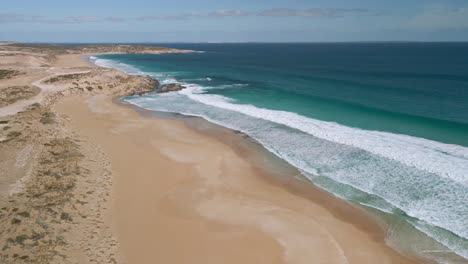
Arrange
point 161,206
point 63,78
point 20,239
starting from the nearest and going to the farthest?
point 20,239
point 161,206
point 63,78

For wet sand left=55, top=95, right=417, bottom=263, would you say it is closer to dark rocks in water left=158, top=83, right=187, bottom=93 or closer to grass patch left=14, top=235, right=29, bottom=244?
grass patch left=14, top=235, right=29, bottom=244

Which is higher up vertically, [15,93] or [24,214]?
[15,93]

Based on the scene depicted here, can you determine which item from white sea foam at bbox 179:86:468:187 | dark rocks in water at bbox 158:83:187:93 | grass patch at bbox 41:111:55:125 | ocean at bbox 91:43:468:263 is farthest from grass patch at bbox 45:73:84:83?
white sea foam at bbox 179:86:468:187

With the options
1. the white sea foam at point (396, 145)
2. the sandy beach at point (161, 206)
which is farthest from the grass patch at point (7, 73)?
the white sea foam at point (396, 145)

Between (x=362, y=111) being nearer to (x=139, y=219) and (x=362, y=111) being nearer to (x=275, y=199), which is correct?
(x=275, y=199)

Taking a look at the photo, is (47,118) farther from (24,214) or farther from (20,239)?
(20,239)

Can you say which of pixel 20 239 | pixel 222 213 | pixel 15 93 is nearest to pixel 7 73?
pixel 15 93

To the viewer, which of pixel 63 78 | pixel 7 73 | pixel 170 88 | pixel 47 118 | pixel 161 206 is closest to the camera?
pixel 161 206

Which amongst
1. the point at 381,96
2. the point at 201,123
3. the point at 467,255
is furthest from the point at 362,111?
the point at 467,255
